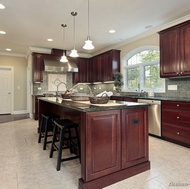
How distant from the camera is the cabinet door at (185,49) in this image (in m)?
3.27

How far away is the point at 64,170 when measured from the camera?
2.31 m

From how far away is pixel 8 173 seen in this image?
222 cm

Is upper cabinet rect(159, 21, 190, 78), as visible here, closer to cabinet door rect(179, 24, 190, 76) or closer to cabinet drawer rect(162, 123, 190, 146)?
cabinet door rect(179, 24, 190, 76)

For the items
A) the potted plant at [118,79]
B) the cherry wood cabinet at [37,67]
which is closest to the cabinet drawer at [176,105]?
the potted plant at [118,79]

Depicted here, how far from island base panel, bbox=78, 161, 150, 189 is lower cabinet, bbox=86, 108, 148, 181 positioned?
0.04m

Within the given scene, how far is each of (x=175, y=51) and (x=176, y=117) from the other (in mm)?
1467

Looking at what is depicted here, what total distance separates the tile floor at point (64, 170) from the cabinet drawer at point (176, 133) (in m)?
0.16

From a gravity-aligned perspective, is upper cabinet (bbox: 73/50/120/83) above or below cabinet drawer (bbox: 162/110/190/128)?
above

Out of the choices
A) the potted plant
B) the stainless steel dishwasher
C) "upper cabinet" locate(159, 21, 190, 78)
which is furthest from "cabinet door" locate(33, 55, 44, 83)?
"upper cabinet" locate(159, 21, 190, 78)

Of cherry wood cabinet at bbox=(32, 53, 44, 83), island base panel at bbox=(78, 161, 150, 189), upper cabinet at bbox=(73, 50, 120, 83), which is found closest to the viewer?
island base panel at bbox=(78, 161, 150, 189)

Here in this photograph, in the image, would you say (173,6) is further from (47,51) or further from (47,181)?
(47,51)

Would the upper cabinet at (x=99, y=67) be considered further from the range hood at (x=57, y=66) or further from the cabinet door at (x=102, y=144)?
the cabinet door at (x=102, y=144)

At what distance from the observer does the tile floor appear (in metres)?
1.94

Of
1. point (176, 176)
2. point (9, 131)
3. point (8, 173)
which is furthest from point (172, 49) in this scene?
point (9, 131)
